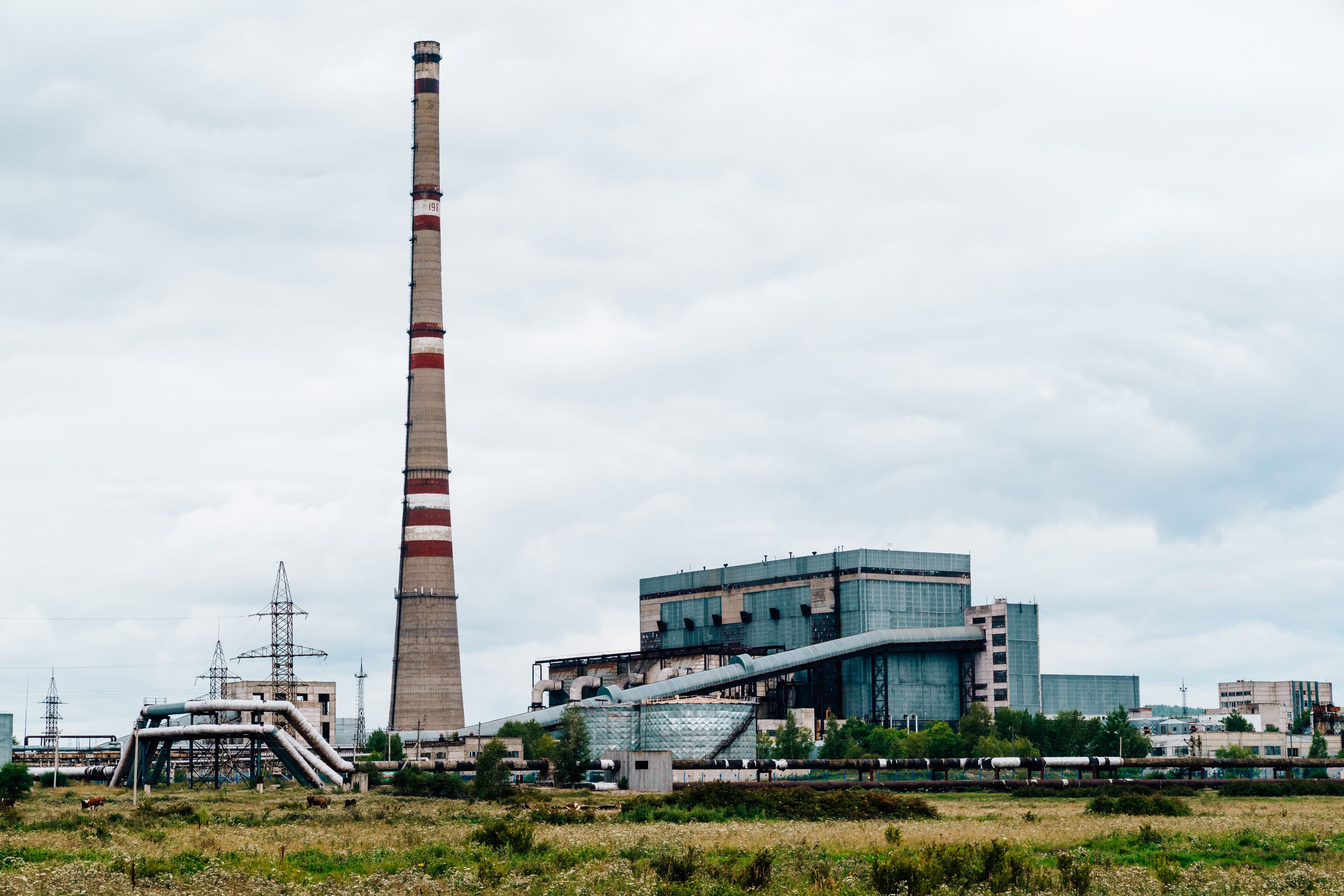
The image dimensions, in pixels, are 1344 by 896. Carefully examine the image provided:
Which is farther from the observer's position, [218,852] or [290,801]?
[290,801]

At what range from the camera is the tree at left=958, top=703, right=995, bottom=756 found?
122 m

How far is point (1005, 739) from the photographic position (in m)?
125

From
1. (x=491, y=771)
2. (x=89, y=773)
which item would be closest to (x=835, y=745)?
(x=491, y=771)

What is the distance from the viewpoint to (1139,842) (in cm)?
4056

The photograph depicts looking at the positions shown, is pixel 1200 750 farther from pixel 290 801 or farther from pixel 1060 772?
pixel 290 801

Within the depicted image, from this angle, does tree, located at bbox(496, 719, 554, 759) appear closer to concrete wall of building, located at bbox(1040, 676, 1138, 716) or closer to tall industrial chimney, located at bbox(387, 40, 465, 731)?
tall industrial chimney, located at bbox(387, 40, 465, 731)

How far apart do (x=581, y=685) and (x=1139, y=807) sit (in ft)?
319

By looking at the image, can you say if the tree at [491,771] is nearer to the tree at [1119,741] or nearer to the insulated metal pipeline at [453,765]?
the insulated metal pipeline at [453,765]

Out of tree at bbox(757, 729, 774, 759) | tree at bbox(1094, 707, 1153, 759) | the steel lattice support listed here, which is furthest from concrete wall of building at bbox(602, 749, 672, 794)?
the steel lattice support

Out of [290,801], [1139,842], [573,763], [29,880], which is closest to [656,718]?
[573,763]

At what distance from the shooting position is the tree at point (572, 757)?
95500mm

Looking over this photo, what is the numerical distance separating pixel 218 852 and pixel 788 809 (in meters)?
25.0

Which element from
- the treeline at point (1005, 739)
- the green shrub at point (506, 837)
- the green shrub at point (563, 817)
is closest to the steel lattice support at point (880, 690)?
the treeline at point (1005, 739)

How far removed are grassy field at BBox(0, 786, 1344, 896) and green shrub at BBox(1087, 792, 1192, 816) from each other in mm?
940
